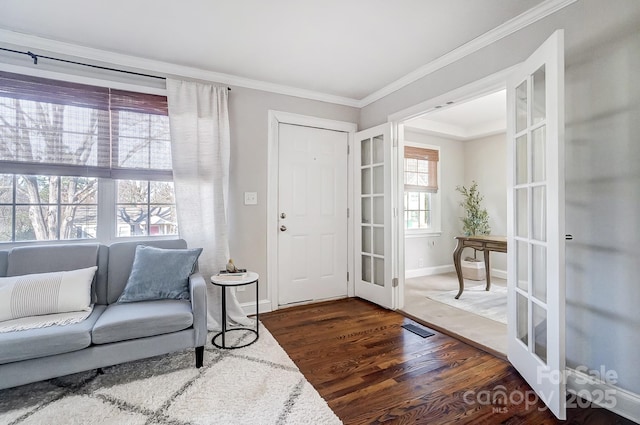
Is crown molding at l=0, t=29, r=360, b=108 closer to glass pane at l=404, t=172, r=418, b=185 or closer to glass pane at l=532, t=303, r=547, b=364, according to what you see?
glass pane at l=404, t=172, r=418, b=185

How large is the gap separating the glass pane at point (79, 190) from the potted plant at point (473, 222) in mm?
4878

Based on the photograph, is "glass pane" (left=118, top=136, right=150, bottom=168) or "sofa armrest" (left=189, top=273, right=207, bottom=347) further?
"glass pane" (left=118, top=136, right=150, bottom=168)

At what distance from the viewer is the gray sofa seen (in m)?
1.65

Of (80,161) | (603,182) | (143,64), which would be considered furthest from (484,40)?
(80,161)

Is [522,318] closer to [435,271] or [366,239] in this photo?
[366,239]

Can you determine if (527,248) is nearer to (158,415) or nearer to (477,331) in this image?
(477,331)

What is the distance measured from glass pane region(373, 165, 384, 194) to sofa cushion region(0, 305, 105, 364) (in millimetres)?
2877

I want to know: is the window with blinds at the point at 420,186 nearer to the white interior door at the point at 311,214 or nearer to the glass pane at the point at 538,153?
the white interior door at the point at 311,214

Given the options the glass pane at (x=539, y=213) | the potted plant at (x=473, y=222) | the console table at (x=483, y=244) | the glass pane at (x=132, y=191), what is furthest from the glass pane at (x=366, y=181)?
the glass pane at (x=132, y=191)

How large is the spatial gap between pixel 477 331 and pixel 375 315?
959 mm

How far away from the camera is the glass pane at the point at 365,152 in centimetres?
370

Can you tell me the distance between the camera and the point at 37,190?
2.46 m

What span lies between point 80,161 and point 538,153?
134 inches

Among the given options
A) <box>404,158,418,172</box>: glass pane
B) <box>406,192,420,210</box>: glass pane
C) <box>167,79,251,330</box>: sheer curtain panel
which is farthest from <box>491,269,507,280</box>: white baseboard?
<box>167,79,251,330</box>: sheer curtain panel
